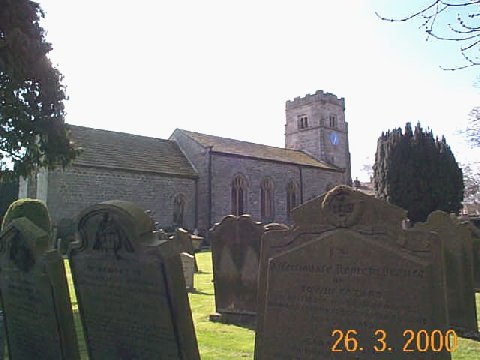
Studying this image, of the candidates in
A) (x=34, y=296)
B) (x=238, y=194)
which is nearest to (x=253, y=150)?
(x=238, y=194)

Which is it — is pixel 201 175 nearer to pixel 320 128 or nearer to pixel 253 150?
pixel 253 150

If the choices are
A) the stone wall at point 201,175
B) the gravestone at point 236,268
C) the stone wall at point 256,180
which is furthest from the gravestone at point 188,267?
the stone wall at point 256,180

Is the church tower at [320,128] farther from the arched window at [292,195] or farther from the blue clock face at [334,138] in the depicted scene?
the arched window at [292,195]

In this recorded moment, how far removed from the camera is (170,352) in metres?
3.76

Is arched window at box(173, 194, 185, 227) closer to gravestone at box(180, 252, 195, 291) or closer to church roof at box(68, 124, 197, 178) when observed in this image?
church roof at box(68, 124, 197, 178)

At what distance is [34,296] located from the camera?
438 centimetres

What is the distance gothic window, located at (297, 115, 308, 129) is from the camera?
41312 millimetres

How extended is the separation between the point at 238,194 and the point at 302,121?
610 inches

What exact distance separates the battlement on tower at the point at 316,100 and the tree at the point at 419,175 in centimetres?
1306

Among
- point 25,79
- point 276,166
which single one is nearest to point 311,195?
point 276,166

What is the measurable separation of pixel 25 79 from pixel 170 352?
10.3 m

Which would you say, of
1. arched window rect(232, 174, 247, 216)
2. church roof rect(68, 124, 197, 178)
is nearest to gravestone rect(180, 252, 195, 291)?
church roof rect(68, 124, 197, 178)

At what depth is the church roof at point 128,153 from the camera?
2311cm

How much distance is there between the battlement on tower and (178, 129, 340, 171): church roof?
237 inches
